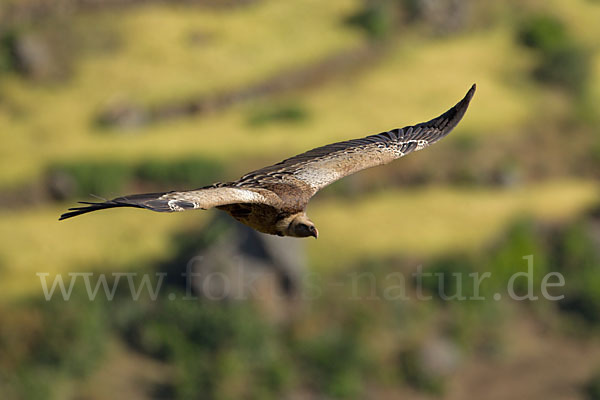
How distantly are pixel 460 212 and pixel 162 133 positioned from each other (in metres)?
13.1

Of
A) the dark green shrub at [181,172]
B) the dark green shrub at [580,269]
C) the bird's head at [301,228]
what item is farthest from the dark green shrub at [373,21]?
the bird's head at [301,228]

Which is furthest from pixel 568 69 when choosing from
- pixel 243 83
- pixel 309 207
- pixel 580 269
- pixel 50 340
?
pixel 50 340

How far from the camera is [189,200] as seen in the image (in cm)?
1966

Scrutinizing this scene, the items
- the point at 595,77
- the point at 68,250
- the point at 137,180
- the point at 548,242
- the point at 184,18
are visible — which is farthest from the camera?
the point at 595,77

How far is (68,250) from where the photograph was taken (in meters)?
48.7

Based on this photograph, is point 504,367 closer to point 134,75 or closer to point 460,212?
point 460,212

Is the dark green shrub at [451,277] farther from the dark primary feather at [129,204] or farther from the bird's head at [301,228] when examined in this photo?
the dark primary feather at [129,204]

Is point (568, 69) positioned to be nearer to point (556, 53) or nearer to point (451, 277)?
point (556, 53)

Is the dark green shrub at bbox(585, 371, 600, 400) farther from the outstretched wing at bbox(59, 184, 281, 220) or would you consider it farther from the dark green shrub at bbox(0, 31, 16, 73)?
the outstretched wing at bbox(59, 184, 281, 220)

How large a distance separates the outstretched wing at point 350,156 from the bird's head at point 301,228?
3.23 ft

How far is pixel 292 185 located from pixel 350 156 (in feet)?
5.76

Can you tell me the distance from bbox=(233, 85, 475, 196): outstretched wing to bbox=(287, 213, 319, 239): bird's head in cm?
98

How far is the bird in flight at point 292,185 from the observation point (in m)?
19.8

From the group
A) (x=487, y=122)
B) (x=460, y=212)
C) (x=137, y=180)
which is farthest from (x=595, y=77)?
(x=137, y=180)
